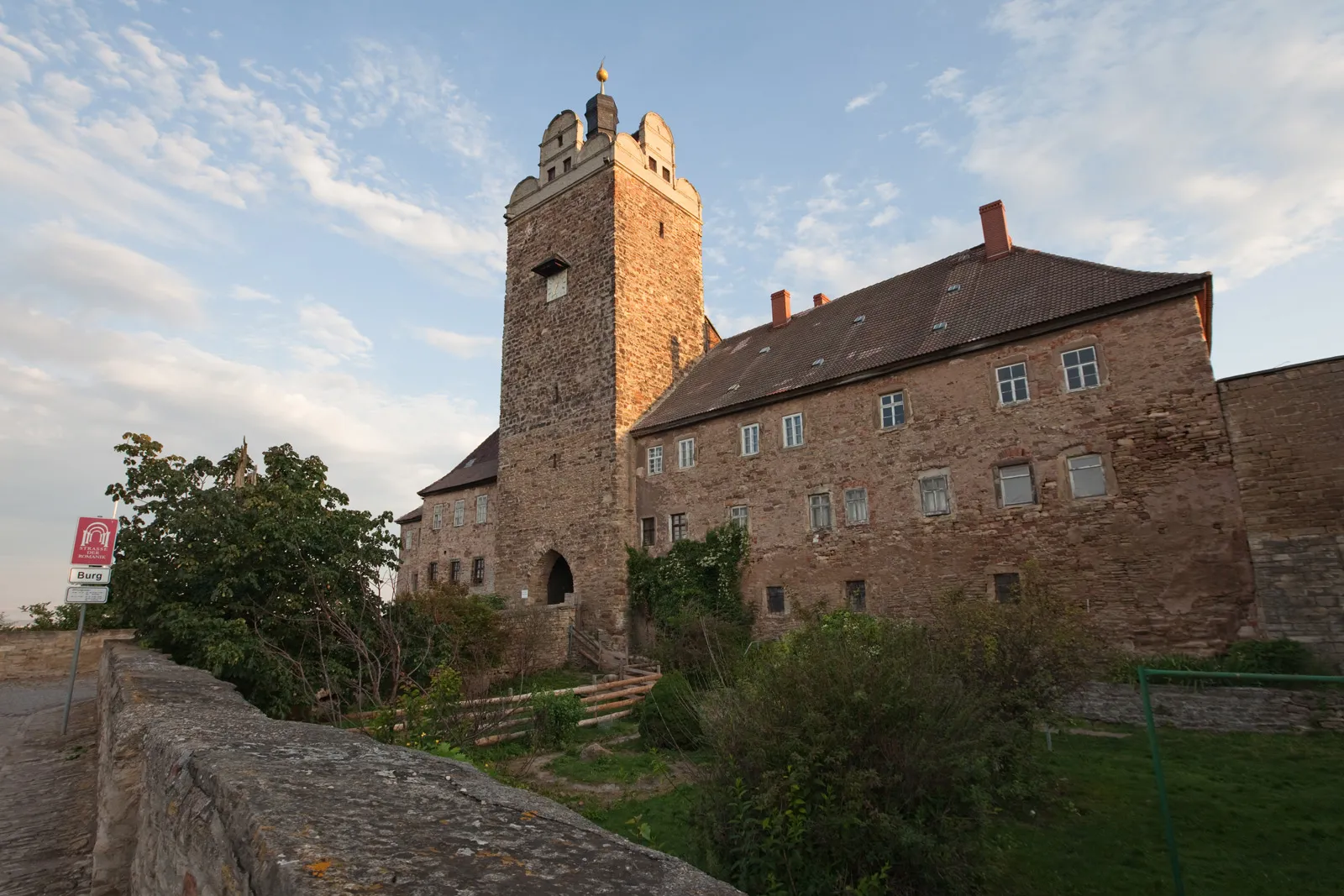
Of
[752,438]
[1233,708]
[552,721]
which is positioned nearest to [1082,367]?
[1233,708]

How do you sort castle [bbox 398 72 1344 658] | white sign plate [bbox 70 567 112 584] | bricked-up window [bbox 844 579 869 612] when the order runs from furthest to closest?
bricked-up window [bbox 844 579 869 612] < castle [bbox 398 72 1344 658] < white sign plate [bbox 70 567 112 584]

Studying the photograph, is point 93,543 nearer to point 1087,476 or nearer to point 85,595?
point 85,595

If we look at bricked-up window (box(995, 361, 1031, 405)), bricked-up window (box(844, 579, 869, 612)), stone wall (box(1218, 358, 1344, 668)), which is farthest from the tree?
stone wall (box(1218, 358, 1344, 668))

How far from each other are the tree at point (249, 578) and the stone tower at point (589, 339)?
11.1 metres

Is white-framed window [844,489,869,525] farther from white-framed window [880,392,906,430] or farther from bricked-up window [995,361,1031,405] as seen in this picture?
bricked-up window [995,361,1031,405]

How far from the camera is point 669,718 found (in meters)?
11.3

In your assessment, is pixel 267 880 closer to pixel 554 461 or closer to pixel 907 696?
pixel 907 696

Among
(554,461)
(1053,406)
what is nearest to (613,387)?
(554,461)

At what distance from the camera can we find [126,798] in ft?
13.5

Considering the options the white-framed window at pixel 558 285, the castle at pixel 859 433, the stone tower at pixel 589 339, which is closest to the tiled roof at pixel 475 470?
the castle at pixel 859 433

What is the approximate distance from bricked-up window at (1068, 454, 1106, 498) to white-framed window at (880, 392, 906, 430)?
3931 mm

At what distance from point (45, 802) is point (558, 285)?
21944 millimetres

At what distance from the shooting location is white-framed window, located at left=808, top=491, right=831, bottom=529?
59.3 ft

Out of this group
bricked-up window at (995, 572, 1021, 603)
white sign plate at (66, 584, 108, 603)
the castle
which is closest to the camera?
white sign plate at (66, 584, 108, 603)
